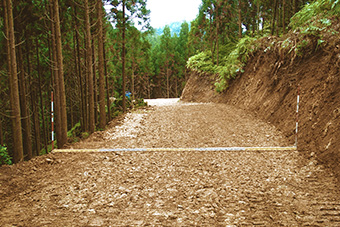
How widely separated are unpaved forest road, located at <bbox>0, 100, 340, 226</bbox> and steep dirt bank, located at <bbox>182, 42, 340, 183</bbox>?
0.58 meters

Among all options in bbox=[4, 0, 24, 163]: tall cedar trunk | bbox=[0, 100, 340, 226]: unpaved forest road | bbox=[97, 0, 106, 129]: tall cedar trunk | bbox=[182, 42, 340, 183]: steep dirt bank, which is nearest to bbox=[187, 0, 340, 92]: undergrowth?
bbox=[182, 42, 340, 183]: steep dirt bank

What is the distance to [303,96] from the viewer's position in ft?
23.5

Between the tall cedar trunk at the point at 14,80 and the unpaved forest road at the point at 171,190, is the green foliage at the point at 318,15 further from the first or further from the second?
the tall cedar trunk at the point at 14,80

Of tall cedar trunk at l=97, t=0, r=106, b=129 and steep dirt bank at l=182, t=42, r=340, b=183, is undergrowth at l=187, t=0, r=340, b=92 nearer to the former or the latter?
steep dirt bank at l=182, t=42, r=340, b=183

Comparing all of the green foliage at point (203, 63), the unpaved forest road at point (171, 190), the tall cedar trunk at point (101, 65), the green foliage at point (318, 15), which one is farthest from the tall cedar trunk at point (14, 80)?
the green foliage at point (203, 63)

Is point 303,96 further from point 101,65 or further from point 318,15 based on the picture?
point 101,65

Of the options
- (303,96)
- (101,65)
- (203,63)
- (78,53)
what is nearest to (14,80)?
(101,65)

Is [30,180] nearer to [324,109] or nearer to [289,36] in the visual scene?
[324,109]

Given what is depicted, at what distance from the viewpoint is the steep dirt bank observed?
16.9 feet

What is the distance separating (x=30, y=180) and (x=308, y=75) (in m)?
8.90

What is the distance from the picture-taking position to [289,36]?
30.2 ft

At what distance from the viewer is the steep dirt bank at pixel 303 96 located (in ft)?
16.9

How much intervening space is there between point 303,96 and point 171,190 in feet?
18.9

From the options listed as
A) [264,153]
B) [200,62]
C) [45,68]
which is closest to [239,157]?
[264,153]
